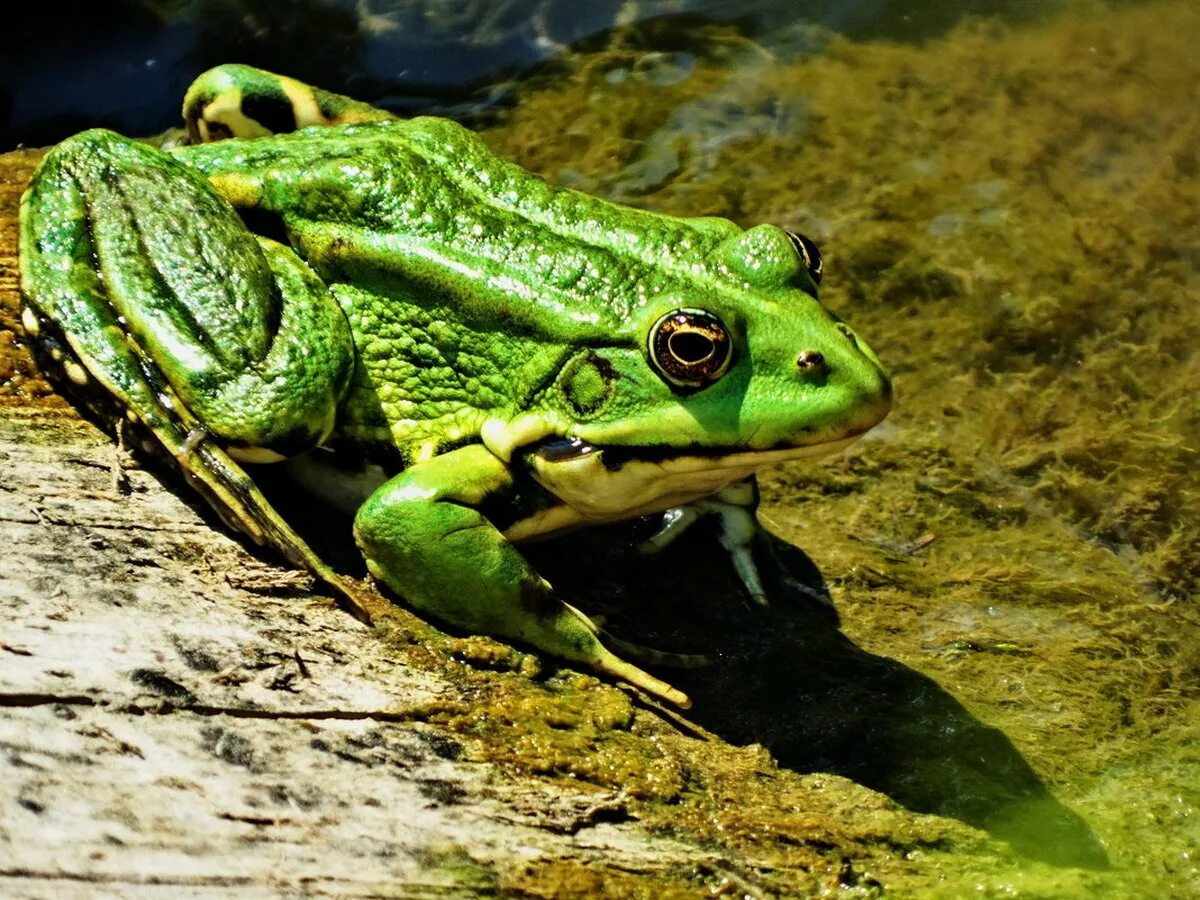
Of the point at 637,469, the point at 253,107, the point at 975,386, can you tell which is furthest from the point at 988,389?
the point at 253,107

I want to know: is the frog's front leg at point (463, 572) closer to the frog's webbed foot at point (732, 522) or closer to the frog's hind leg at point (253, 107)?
the frog's webbed foot at point (732, 522)

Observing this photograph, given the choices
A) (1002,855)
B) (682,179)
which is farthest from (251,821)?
(682,179)

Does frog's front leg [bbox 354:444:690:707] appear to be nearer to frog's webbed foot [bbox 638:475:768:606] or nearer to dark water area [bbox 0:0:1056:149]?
frog's webbed foot [bbox 638:475:768:606]

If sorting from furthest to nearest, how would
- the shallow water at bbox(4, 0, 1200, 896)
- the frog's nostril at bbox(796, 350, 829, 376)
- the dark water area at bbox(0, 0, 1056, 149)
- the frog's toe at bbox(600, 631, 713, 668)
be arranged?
the dark water area at bbox(0, 0, 1056, 149) < the frog's toe at bbox(600, 631, 713, 668) < the shallow water at bbox(4, 0, 1200, 896) < the frog's nostril at bbox(796, 350, 829, 376)

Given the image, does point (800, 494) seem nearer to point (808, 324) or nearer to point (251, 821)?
point (808, 324)

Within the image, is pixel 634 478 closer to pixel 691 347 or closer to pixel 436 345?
pixel 691 347

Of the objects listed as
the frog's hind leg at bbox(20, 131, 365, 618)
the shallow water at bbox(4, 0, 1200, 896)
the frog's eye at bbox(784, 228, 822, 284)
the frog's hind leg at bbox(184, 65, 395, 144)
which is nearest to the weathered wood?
the frog's hind leg at bbox(20, 131, 365, 618)

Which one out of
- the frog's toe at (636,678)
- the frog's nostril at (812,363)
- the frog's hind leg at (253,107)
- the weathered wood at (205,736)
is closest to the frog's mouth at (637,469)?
the frog's nostril at (812,363)
